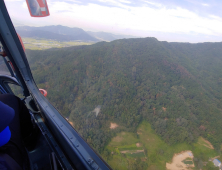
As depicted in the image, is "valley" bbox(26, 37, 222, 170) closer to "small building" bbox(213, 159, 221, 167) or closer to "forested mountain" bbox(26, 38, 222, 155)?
"forested mountain" bbox(26, 38, 222, 155)

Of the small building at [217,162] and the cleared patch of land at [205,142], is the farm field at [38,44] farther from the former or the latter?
the cleared patch of land at [205,142]

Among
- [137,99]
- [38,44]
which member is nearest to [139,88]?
[137,99]

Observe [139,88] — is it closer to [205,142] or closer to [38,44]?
[205,142]

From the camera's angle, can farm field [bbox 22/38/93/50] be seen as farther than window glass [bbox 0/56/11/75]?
Yes

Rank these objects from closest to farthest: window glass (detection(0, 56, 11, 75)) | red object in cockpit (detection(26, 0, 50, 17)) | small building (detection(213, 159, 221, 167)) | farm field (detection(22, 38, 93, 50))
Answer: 1. red object in cockpit (detection(26, 0, 50, 17))
2. window glass (detection(0, 56, 11, 75))
3. farm field (detection(22, 38, 93, 50))
4. small building (detection(213, 159, 221, 167))

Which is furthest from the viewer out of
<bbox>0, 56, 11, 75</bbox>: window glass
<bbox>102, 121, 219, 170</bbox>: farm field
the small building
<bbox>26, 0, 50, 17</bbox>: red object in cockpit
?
<bbox>102, 121, 219, 170</bbox>: farm field

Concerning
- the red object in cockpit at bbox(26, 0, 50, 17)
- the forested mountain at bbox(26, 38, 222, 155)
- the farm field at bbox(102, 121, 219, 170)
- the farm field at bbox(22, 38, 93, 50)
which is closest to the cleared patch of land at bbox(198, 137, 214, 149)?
the farm field at bbox(102, 121, 219, 170)

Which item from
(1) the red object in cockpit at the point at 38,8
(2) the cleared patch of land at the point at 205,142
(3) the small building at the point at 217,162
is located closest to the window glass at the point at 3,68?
(1) the red object in cockpit at the point at 38,8

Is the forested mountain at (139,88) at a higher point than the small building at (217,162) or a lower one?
lower
